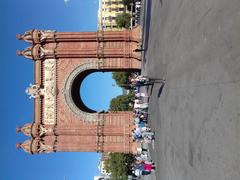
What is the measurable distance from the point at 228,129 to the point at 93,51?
20.5 meters

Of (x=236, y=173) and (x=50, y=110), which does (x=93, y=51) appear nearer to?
(x=50, y=110)

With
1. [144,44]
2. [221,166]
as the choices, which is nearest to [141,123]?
[144,44]

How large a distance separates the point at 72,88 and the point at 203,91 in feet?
64.4

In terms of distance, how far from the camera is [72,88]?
91.4 ft

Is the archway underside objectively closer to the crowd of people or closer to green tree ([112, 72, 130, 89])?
the crowd of people

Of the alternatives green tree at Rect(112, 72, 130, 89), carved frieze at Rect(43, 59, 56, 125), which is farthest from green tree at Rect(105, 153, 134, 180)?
carved frieze at Rect(43, 59, 56, 125)

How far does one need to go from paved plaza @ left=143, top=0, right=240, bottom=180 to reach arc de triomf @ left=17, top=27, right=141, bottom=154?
1202 centimetres

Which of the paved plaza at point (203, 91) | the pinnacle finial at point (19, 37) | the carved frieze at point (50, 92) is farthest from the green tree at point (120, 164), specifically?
the paved plaza at point (203, 91)

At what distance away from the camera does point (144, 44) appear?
26.0 metres

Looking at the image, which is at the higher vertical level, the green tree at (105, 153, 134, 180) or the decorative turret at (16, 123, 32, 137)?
the decorative turret at (16, 123, 32, 137)

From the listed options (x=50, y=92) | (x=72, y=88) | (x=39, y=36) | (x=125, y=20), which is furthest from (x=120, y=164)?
(x=39, y=36)

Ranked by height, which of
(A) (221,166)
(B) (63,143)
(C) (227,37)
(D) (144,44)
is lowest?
(B) (63,143)

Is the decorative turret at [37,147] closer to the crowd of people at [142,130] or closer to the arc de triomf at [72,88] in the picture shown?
the arc de triomf at [72,88]

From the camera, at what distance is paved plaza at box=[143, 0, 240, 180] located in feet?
22.6
